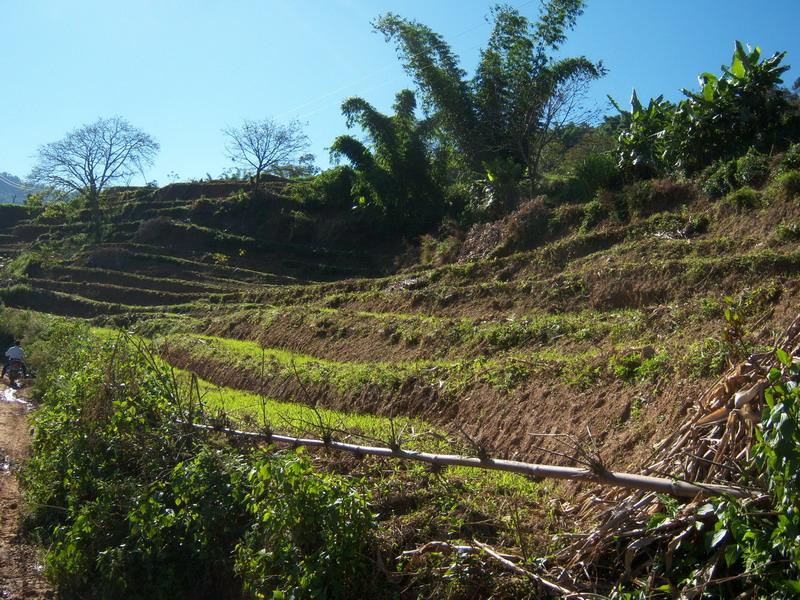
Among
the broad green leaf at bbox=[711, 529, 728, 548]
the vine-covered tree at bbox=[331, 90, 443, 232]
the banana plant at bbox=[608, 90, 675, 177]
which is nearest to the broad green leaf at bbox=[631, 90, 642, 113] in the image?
the banana plant at bbox=[608, 90, 675, 177]

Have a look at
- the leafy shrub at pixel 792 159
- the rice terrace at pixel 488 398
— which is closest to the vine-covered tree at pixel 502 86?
the rice terrace at pixel 488 398

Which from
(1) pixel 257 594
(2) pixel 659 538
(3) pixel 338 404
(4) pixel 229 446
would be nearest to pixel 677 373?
(2) pixel 659 538

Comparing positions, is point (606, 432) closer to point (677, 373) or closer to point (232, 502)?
point (677, 373)

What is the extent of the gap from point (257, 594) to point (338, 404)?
5.97 metres

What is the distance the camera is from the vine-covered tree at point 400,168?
30.6 m

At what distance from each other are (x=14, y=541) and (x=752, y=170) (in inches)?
563

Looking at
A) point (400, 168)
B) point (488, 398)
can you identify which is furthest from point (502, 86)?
point (488, 398)

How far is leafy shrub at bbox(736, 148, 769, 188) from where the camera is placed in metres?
14.8

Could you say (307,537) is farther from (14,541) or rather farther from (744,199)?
(744,199)

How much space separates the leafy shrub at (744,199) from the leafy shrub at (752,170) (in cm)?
53

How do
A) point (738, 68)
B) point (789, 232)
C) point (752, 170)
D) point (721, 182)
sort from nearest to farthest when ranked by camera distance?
point (789, 232)
point (752, 170)
point (721, 182)
point (738, 68)

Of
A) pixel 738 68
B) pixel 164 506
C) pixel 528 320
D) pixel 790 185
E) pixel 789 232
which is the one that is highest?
pixel 738 68

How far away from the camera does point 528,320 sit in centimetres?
1307

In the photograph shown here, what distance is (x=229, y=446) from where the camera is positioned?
857cm
